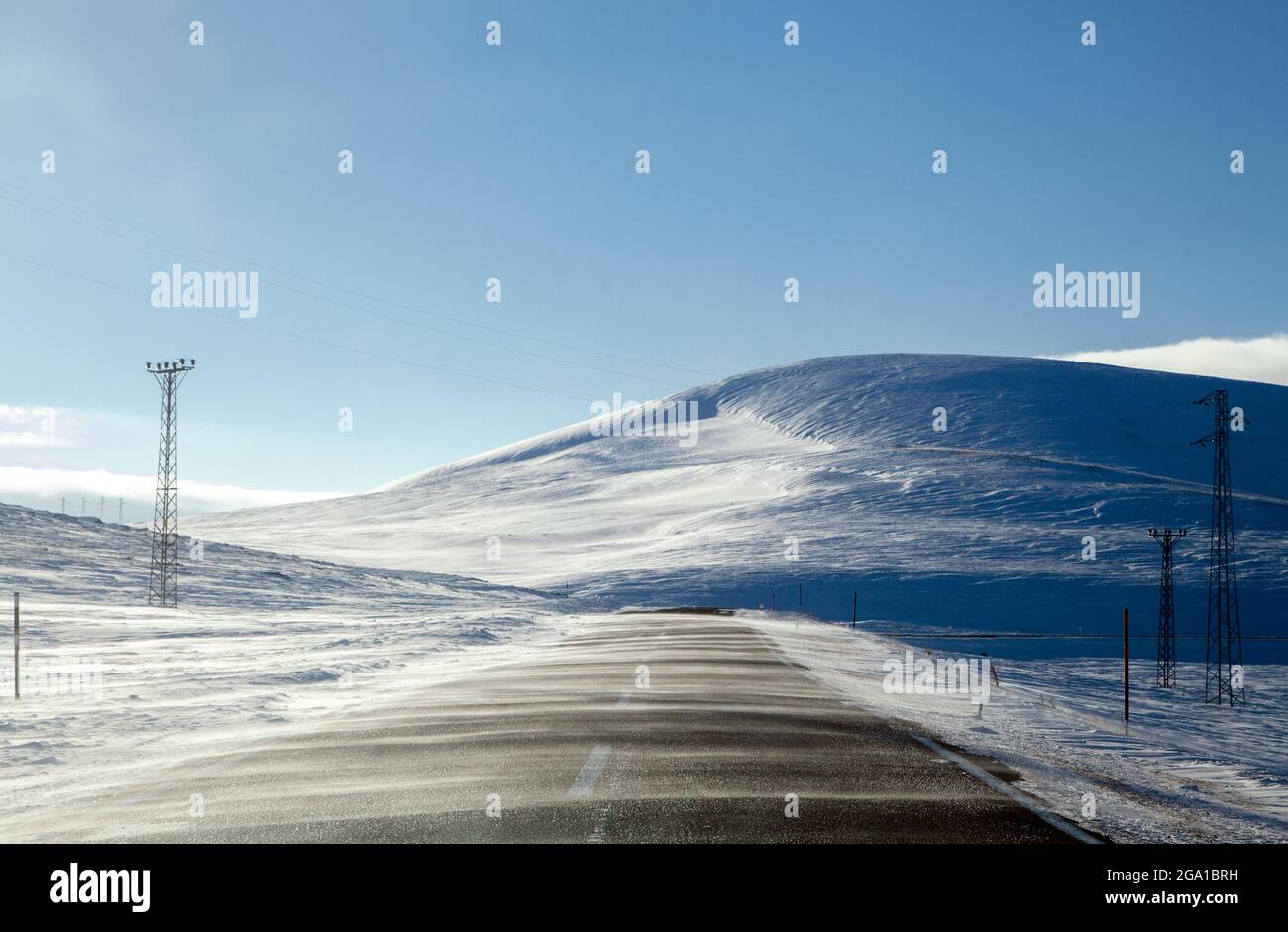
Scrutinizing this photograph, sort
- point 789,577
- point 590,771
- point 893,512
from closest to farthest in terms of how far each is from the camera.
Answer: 1. point 590,771
2. point 789,577
3. point 893,512

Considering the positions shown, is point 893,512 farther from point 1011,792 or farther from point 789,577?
point 1011,792

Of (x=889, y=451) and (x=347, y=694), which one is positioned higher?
(x=889, y=451)

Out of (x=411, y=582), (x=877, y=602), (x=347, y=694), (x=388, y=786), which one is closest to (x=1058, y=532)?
(x=877, y=602)

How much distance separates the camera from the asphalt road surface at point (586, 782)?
7648 millimetres

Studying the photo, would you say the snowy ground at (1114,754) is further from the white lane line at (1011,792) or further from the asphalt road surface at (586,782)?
the asphalt road surface at (586,782)

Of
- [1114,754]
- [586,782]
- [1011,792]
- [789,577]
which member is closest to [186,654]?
[586,782]

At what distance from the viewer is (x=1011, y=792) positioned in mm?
9289

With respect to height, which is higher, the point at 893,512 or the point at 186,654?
the point at 893,512

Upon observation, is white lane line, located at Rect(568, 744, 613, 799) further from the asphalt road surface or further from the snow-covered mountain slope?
the snow-covered mountain slope

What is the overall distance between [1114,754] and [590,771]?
26.8 feet
